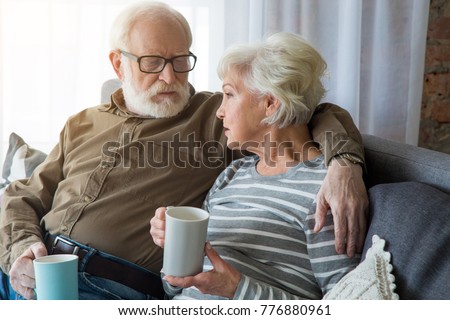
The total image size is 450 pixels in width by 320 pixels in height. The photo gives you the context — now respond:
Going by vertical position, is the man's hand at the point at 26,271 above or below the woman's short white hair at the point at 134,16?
below

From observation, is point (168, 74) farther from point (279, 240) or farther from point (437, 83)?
point (437, 83)

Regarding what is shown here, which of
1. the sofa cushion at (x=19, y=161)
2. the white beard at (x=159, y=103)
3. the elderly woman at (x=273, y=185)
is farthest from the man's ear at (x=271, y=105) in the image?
the sofa cushion at (x=19, y=161)

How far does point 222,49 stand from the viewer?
88.0 inches

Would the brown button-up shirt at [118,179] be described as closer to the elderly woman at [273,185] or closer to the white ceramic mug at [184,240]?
the elderly woman at [273,185]

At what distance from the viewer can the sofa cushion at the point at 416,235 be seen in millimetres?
988

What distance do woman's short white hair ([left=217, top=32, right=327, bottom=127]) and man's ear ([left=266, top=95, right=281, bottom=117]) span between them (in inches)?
0.5

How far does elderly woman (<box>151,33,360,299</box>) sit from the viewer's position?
4.08ft

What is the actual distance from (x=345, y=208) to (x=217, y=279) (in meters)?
0.34

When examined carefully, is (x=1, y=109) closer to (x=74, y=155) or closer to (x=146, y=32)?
(x=74, y=155)

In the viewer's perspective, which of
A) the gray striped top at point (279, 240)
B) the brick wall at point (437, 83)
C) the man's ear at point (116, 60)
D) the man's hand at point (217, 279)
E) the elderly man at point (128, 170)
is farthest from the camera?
the brick wall at point (437, 83)

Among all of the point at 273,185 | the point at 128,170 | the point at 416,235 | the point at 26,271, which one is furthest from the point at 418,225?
the point at 26,271

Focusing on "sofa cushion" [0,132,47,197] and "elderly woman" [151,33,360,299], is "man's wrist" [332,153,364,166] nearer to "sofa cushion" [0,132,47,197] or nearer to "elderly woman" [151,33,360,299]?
"elderly woman" [151,33,360,299]

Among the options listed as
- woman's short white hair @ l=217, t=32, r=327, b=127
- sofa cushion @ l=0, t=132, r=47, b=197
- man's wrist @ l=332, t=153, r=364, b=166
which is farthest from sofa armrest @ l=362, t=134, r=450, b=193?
sofa cushion @ l=0, t=132, r=47, b=197

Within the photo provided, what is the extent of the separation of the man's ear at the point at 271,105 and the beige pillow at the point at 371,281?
0.47 m
